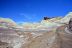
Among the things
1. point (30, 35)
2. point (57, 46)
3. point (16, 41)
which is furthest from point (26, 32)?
point (57, 46)

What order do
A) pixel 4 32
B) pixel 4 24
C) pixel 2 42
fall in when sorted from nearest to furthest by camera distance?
pixel 2 42 < pixel 4 32 < pixel 4 24

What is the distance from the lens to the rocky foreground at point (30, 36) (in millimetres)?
11335

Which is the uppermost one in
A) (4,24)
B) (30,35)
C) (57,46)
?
(4,24)

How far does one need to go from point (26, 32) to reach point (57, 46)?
12.9 feet

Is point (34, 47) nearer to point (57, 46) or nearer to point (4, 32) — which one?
point (57, 46)

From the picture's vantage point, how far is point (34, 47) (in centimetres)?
1145

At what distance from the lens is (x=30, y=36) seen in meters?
13.2

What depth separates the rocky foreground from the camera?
446 inches

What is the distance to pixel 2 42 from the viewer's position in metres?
12.2

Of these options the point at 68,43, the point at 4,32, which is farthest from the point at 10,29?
the point at 68,43

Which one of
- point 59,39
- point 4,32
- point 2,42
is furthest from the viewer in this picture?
point 4,32

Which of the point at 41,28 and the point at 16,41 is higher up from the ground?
the point at 41,28

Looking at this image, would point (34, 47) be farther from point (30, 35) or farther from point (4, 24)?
point (4, 24)

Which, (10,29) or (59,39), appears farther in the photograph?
(10,29)
